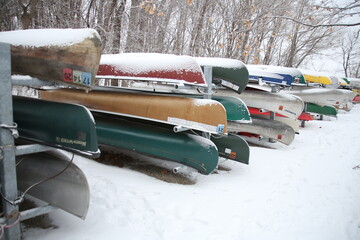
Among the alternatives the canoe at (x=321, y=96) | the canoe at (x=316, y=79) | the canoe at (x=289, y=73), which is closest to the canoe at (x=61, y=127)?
the canoe at (x=289, y=73)

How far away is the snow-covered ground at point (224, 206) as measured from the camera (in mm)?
2352

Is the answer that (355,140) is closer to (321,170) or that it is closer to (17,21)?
(321,170)

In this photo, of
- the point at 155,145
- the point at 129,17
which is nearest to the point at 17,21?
the point at 129,17

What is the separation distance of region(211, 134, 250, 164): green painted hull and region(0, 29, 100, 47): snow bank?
106 inches

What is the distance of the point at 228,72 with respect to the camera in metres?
3.93

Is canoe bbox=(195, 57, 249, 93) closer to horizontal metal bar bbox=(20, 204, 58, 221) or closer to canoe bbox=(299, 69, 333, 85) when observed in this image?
horizontal metal bar bbox=(20, 204, 58, 221)

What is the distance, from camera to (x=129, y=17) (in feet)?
25.8

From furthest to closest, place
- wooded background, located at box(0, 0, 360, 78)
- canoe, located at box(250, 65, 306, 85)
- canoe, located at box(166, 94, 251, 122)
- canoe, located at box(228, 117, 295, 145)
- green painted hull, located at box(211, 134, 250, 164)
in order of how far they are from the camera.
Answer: canoe, located at box(250, 65, 306, 85) → wooded background, located at box(0, 0, 360, 78) → canoe, located at box(228, 117, 295, 145) → canoe, located at box(166, 94, 251, 122) → green painted hull, located at box(211, 134, 250, 164)

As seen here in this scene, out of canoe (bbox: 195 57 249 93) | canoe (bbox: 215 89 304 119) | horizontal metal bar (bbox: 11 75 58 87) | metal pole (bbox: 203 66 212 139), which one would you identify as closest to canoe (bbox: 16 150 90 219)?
horizontal metal bar (bbox: 11 75 58 87)

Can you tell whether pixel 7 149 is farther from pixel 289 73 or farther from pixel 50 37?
pixel 289 73

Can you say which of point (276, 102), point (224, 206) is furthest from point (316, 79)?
point (224, 206)

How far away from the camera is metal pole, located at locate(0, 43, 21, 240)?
1.74m

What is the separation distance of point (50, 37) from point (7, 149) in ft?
3.05

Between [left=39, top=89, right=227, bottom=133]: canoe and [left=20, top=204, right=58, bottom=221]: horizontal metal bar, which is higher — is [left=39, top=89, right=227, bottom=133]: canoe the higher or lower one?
the higher one
